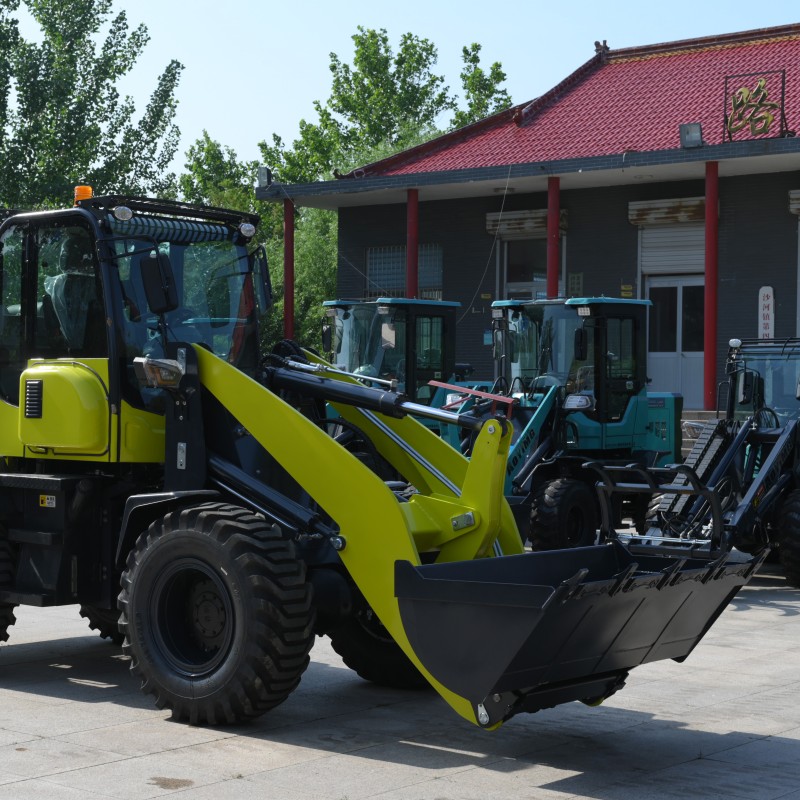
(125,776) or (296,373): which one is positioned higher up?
(296,373)

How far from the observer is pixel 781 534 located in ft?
45.5

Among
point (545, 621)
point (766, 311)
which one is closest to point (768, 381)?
point (545, 621)

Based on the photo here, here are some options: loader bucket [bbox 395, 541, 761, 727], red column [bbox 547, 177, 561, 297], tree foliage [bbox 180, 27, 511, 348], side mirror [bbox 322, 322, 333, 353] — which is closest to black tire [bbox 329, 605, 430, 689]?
loader bucket [bbox 395, 541, 761, 727]

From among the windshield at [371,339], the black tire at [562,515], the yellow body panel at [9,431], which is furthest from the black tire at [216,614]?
the windshield at [371,339]

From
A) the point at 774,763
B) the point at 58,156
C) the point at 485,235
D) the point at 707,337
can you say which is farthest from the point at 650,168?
the point at 774,763

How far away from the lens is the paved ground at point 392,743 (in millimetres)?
6375

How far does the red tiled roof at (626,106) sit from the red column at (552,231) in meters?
1.97

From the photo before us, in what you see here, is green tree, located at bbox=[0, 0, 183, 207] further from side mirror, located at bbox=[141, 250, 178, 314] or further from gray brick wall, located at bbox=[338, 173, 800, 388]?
side mirror, located at bbox=[141, 250, 178, 314]

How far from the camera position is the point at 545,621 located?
637 centimetres

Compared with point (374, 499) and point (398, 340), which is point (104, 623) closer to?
point (374, 499)

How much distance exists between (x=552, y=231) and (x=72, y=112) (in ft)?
50.9

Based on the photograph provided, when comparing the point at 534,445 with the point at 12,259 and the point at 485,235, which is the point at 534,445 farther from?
the point at 485,235

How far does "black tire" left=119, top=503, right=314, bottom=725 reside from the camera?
7.11 metres

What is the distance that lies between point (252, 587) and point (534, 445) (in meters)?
8.68
